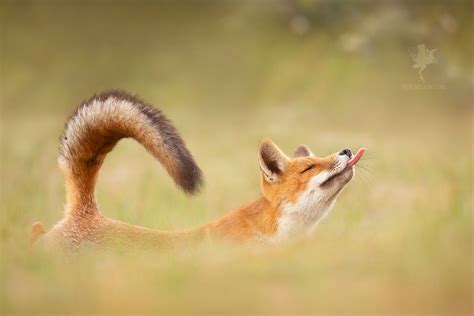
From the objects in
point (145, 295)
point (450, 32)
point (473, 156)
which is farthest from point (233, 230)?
point (450, 32)

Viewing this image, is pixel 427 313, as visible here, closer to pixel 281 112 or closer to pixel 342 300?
pixel 342 300

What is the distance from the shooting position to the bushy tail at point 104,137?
5734 mm

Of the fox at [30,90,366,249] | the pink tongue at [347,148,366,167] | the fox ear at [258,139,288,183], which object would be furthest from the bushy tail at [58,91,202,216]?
the pink tongue at [347,148,366,167]

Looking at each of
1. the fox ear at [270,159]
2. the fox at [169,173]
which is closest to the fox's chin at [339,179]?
the fox at [169,173]

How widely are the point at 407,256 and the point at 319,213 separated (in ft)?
6.02

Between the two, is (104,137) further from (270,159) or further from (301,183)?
(301,183)

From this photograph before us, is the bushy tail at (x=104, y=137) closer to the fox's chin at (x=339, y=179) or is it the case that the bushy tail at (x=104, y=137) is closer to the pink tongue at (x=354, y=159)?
the fox's chin at (x=339, y=179)

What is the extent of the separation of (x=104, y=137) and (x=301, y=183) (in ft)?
4.96

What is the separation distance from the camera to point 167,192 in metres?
10.9

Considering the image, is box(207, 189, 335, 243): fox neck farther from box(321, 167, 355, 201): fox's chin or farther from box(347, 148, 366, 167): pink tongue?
box(347, 148, 366, 167): pink tongue

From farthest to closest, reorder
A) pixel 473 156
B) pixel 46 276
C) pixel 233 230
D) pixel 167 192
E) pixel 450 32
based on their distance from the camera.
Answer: pixel 450 32 → pixel 167 192 → pixel 473 156 → pixel 233 230 → pixel 46 276

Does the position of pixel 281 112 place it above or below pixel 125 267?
above

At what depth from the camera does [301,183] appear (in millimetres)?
6094

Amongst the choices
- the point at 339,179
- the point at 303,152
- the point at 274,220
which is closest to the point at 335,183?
the point at 339,179
